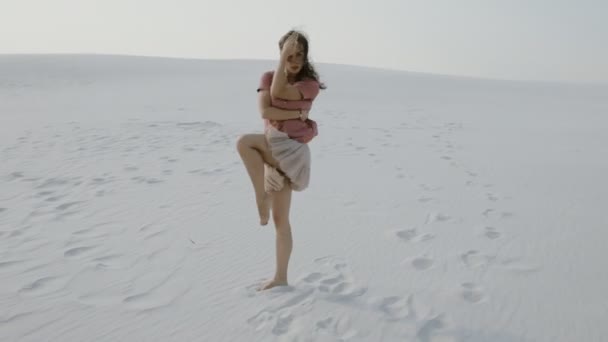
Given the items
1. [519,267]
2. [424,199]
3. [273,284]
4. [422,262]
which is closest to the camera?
[273,284]

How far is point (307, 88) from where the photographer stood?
2449 millimetres

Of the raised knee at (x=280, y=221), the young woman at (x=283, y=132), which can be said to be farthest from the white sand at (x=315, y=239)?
the young woman at (x=283, y=132)

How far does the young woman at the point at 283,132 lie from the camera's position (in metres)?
2.40

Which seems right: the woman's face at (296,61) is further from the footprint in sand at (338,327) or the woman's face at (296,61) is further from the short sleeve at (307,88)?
the footprint in sand at (338,327)

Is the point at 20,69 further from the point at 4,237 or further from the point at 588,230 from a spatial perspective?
the point at 588,230

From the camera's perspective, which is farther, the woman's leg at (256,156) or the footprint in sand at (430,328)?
the woman's leg at (256,156)

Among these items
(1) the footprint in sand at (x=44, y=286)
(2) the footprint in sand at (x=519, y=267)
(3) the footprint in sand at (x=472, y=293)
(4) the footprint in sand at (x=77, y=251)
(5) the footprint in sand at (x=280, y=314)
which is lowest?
(1) the footprint in sand at (x=44, y=286)

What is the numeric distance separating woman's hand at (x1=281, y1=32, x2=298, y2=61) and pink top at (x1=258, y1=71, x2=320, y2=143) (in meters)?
0.16

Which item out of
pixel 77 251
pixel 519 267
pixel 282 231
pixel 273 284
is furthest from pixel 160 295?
pixel 519 267

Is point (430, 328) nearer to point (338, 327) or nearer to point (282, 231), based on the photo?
point (338, 327)

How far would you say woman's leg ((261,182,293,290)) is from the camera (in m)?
2.67

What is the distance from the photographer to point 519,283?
2922mm

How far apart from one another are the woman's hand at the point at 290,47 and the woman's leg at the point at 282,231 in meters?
0.74

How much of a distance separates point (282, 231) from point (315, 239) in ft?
3.54
